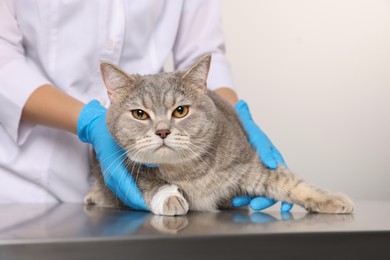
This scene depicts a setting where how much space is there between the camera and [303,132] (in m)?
2.64

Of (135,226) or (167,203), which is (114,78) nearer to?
(167,203)

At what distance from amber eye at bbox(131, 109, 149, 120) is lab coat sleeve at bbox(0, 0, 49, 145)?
15.5 inches

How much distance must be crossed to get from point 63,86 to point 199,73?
1.86ft

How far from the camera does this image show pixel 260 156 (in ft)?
4.61

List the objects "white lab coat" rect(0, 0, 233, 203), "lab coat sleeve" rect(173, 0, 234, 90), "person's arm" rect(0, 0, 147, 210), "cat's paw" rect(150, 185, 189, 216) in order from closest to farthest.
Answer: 1. "cat's paw" rect(150, 185, 189, 216)
2. "person's arm" rect(0, 0, 147, 210)
3. "white lab coat" rect(0, 0, 233, 203)
4. "lab coat sleeve" rect(173, 0, 234, 90)

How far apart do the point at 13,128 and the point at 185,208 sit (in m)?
0.73

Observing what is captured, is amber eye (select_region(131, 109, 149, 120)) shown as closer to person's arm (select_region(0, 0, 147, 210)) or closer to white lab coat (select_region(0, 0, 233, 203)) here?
person's arm (select_region(0, 0, 147, 210))

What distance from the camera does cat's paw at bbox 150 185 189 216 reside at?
3.71 feet

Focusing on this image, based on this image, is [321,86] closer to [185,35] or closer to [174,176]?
[185,35]

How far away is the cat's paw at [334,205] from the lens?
1155mm

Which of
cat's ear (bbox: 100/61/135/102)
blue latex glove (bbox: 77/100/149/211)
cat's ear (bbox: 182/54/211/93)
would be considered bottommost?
blue latex glove (bbox: 77/100/149/211)

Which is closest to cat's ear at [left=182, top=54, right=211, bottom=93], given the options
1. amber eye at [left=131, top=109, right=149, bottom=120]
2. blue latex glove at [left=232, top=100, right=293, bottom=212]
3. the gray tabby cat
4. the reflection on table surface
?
the gray tabby cat

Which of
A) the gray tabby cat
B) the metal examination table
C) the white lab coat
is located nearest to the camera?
the metal examination table

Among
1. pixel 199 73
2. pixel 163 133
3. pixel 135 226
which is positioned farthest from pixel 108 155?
pixel 135 226
